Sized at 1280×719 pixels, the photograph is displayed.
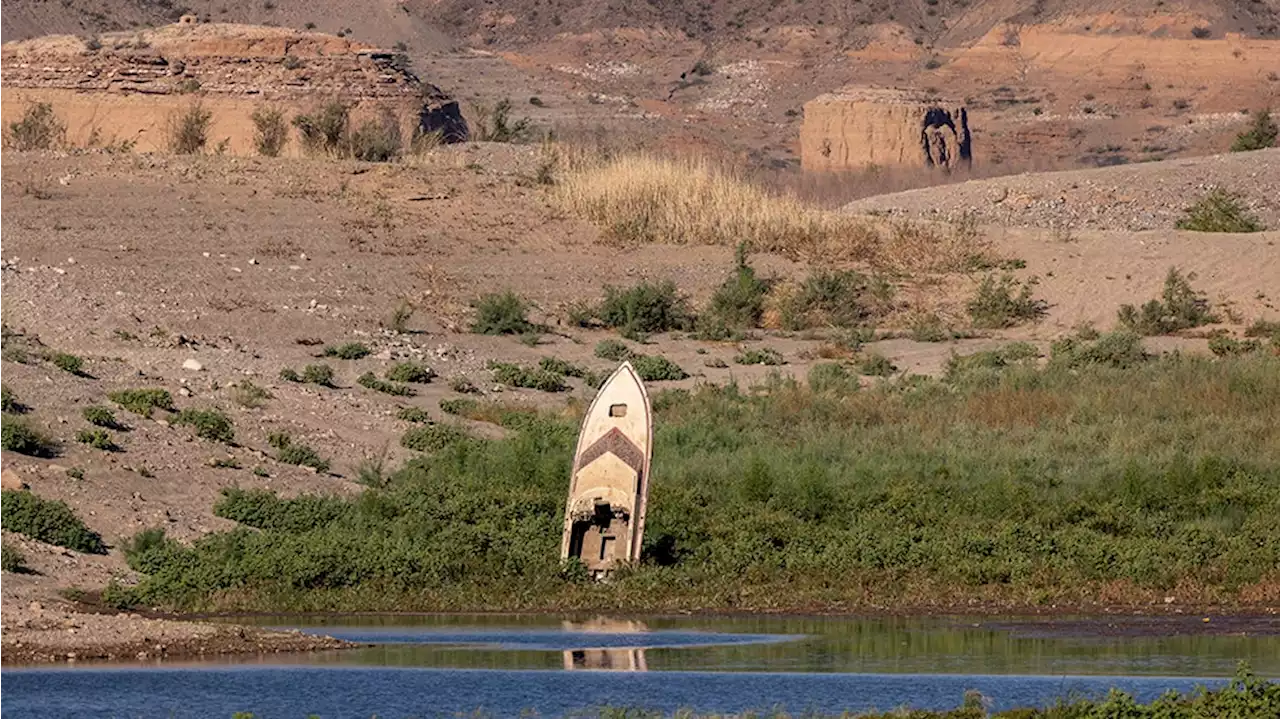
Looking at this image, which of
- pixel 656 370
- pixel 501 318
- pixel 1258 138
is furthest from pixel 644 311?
pixel 1258 138

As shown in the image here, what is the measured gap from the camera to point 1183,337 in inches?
1332

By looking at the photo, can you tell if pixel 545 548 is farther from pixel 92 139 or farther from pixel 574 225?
pixel 92 139

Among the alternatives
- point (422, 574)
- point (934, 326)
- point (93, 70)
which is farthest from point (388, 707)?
point (93, 70)

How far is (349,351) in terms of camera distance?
30.0 meters

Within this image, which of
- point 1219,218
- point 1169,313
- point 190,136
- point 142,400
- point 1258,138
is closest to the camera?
point 142,400

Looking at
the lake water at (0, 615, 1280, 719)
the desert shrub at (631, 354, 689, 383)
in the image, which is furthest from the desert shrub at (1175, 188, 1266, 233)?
the lake water at (0, 615, 1280, 719)

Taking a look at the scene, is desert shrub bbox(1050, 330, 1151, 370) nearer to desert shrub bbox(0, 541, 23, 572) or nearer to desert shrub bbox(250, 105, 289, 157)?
desert shrub bbox(0, 541, 23, 572)

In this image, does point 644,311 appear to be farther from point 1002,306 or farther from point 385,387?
point 385,387

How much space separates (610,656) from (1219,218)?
27538 millimetres

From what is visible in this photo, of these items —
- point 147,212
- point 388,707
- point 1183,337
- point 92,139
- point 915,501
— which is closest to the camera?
point 388,707

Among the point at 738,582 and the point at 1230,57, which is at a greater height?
the point at 1230,57

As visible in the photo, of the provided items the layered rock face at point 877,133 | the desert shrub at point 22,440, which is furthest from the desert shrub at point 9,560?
the layered rock face at point 877,133

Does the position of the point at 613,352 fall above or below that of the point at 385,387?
above

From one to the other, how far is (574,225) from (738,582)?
789 inches
